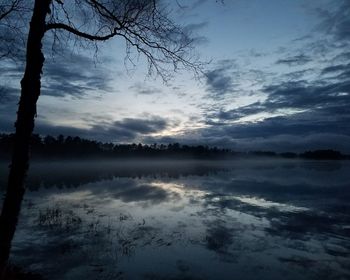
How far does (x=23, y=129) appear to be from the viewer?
20.4ft

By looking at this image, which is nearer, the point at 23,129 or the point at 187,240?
the point at 23,129

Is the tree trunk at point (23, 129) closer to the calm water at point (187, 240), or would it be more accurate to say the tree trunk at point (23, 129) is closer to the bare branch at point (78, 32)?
the bare branch at point (78, 32)

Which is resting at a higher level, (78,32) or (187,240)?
(78,32)

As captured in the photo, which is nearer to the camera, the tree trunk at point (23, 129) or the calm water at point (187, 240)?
the tree trunk at point (23, 129)

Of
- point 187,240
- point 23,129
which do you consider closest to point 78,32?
point 23,129

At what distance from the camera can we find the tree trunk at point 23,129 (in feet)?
20.4

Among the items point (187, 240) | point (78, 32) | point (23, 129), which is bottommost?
point (187, 240)

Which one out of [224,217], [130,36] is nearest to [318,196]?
[224,217]

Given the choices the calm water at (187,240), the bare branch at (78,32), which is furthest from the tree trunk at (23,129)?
the calm water at (187,240)

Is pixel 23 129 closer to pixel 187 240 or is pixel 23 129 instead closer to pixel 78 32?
pixel 78 32

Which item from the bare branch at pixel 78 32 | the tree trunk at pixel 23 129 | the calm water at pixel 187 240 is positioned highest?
the bare branch at pixel 78 32

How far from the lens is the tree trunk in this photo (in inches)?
244

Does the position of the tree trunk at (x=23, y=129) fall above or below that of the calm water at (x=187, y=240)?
above

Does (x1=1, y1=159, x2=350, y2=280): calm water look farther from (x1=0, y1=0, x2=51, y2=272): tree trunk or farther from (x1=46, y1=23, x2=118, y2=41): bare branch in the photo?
(x1=46, y1=23, x2=118, y2=41): bare branch
